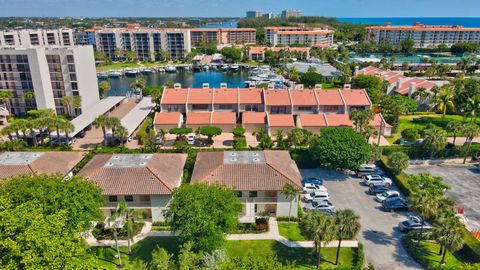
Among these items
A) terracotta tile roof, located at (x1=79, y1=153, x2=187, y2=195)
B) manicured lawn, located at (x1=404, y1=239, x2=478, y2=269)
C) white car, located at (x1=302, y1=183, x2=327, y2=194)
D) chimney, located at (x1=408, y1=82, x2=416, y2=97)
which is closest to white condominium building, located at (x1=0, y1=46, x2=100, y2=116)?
terracotta tile roof, located at (x1=79, y1=153, x2=187, y2=195)

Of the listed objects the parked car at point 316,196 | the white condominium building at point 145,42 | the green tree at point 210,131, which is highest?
the white condominium building at point 145,42

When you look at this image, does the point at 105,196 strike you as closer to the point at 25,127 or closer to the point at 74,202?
the point at 74,202

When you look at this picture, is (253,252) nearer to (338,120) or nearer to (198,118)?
(198,118)

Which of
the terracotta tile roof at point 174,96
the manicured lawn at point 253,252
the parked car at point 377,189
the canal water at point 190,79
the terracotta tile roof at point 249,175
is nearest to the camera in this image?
the manicured lawn at point 253,252

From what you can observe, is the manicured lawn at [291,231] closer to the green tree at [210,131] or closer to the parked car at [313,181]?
the parked car at [313,181]

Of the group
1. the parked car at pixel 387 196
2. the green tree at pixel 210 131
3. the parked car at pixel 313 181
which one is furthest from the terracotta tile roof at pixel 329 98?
the parked car at pixel 387 196

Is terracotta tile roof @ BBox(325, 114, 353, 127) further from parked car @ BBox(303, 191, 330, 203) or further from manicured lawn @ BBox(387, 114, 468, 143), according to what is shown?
parked car @ BBox(303, 191, 330, 203)
